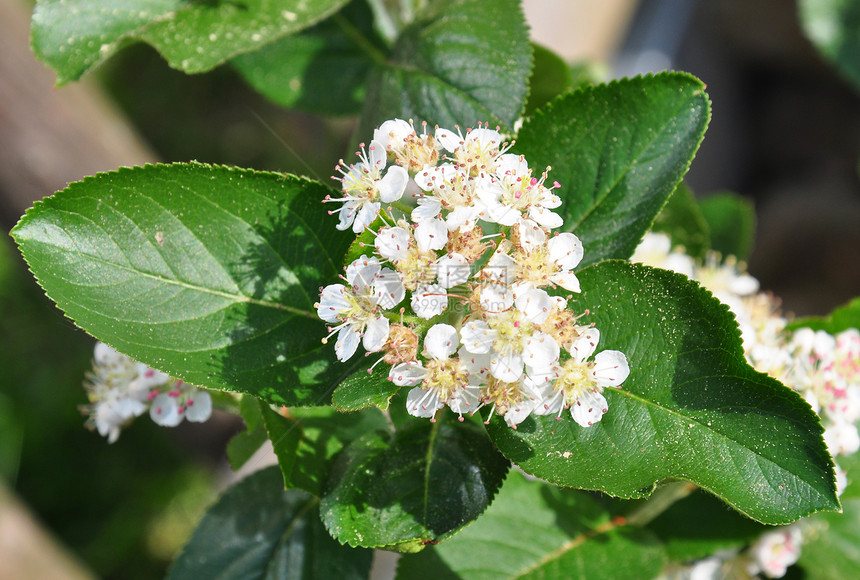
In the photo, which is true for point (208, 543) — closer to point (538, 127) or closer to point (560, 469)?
point (560, 469)

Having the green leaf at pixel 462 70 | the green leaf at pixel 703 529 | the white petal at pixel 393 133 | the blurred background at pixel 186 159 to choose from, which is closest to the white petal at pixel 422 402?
the white petal at pixel 393 133

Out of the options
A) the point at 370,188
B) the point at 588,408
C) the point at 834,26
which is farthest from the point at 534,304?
the point at 834,26

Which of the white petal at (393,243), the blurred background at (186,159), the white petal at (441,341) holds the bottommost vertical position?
the blurred background at (186,159)

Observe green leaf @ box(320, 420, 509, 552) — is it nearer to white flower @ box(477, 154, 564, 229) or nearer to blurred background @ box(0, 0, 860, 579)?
white flower @ box(477, 154, 564, 229)

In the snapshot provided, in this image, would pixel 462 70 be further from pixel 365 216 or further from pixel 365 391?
pixel 365 391

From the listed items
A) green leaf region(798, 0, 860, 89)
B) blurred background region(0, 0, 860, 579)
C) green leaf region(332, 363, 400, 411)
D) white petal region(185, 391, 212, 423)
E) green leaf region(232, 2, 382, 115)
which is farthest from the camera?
blurred background region(0, 0, 860, 579)

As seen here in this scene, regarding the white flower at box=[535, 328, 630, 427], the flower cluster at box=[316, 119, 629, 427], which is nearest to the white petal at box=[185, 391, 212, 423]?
the flower cluster at box=[316, 119, 629, 427]

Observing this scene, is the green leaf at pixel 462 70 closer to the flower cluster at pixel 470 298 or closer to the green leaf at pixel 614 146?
the green leaf at pixel 614 146
